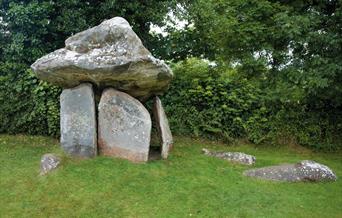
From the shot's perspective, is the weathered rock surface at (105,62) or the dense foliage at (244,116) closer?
the weathered rock surface at (105,62)

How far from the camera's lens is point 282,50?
48.2 ft

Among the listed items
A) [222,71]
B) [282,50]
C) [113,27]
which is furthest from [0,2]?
[282,50]

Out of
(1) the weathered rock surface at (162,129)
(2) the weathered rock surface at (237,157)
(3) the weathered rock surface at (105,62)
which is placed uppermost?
(3) the weathered rock surface at (105,62)

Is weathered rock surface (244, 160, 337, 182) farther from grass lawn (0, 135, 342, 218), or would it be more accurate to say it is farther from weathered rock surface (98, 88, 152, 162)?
weathered rock surface (98, 88, 152, 162)

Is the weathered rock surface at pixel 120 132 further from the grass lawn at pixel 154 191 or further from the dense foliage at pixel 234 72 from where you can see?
the dense foliage at pixel 234 72

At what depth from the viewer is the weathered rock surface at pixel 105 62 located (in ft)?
33.8

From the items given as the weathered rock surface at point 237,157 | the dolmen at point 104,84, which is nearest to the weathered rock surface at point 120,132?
the dolmen at point 104,84

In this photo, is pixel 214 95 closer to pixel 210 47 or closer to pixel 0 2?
pixel 210 47

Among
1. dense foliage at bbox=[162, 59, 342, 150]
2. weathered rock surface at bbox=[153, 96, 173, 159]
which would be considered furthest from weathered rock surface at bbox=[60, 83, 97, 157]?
dense foliage at bbox=[162, 59, 342, 150]

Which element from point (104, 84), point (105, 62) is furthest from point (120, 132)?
point (105, 62)

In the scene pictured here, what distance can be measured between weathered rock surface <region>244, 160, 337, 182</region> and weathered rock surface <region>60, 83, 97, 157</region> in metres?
3.84

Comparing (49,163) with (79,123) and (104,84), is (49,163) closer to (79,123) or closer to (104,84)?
(79,123)

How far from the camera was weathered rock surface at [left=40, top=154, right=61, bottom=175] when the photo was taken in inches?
406

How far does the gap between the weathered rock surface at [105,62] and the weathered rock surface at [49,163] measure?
1818mm
